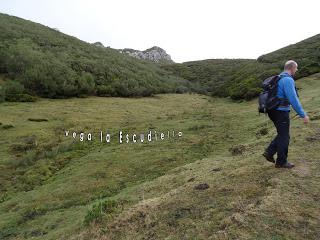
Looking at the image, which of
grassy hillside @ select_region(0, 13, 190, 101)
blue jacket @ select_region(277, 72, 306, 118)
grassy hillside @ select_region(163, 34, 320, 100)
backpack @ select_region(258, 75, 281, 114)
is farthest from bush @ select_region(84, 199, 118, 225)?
grassy hillside @ select_region(0, 13, 190, 101)

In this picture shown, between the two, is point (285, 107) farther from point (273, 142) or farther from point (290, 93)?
point (273, 142)

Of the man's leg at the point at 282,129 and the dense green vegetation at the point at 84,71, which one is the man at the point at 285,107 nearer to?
the man's leg at the point at 282,129

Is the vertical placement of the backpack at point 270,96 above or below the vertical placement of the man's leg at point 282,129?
above

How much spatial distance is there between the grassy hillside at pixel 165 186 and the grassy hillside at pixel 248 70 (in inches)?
670

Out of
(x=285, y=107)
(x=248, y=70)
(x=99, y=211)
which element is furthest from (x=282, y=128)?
(x=248, y=70)

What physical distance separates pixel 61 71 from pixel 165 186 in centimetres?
5909

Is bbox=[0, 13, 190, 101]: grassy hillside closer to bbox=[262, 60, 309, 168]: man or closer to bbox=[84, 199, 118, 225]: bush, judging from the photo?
bbox=[84, 199, 118, 225]: bush

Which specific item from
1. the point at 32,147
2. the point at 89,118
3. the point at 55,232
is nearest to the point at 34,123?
the point at 89,118

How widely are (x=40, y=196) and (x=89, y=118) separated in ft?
93.9

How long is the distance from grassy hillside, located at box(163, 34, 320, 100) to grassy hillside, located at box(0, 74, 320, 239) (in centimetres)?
1701

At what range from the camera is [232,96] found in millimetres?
57844

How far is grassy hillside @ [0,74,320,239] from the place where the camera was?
983 cm

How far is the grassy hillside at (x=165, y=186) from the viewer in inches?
387

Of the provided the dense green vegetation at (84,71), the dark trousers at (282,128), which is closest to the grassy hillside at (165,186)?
the dark trousers at (282,128)
